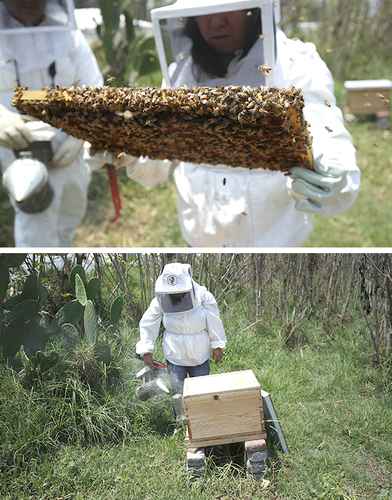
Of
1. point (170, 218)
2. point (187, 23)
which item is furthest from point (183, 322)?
point (170, 218)

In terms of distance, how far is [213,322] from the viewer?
1767 mm

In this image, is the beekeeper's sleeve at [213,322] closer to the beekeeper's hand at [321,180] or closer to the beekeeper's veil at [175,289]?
the beekeeper's veil at [175,289]

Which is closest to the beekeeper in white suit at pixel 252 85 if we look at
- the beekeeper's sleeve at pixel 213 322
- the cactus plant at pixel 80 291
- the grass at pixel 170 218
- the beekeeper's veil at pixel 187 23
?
the beekeeper's veil at pixel 187 23

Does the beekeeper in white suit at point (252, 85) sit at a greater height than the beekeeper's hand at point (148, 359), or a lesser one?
greater

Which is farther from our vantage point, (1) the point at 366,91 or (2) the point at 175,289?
(1) the point at 366,91

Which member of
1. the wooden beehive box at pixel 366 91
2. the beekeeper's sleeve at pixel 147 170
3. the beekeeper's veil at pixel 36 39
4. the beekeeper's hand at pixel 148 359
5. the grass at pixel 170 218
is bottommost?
the grass at pixel 170 218

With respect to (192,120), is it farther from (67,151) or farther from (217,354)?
(67,151)

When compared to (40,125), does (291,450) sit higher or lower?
lower

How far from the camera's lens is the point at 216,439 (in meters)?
1.71

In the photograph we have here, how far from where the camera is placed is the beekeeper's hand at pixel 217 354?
5.79ft

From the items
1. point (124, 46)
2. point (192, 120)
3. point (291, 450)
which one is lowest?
point (291, 450)

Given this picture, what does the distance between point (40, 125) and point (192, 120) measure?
731 mm

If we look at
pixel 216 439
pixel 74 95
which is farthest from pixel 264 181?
pixel 216 439

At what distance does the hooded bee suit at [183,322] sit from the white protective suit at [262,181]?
47 centimetres
